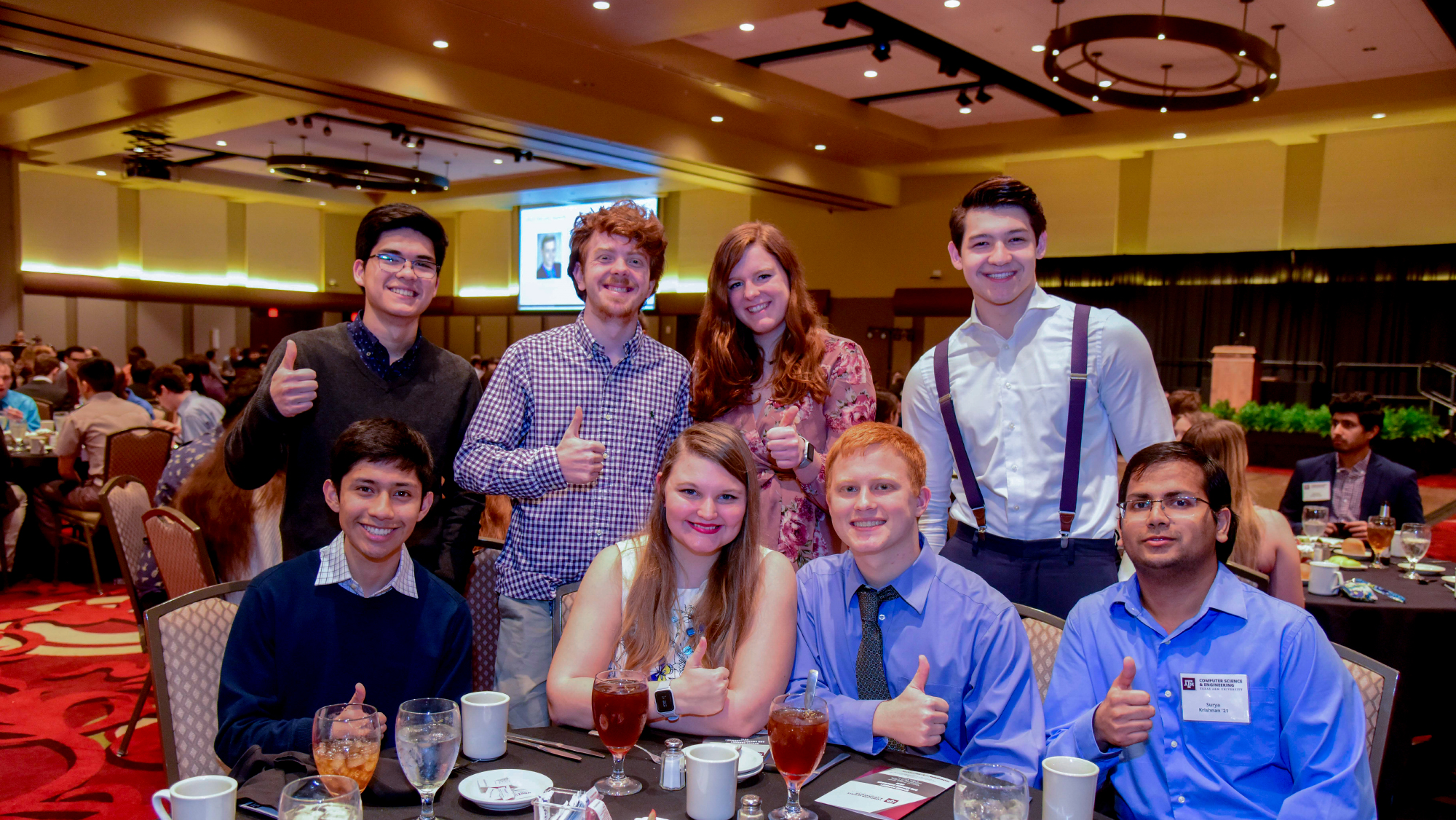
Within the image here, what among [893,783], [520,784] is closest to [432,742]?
[520,784]

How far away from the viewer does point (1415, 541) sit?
3.69m

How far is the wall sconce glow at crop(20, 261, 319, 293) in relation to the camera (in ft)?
55.0

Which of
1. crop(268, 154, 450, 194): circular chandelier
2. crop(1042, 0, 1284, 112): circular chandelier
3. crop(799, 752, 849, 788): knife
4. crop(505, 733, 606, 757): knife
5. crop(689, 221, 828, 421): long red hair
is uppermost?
crop(1042, 0, 1284, 112): circular chandelier

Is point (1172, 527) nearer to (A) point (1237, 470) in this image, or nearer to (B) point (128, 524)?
(A) point (1237, 470)

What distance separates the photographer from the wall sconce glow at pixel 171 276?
16.8m

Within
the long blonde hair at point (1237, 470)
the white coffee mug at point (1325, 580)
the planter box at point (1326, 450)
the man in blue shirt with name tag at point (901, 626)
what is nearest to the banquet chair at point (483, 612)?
the man in blue shirt with name tag at point (901, 626)

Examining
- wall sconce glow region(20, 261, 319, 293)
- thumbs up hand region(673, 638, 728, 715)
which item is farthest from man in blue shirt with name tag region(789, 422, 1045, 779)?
wall sconce glow region(20, 261, 319, 293)

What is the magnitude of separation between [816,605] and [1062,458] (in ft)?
2.55

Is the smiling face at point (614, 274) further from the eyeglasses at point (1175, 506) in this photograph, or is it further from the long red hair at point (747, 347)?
the eyeglasses at point (1175, 506)

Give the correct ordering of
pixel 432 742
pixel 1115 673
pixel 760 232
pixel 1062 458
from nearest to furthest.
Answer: pixel 432 742, pixel 1115 673, pixel 1062 458, pixel 760 232

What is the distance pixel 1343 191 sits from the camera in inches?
511

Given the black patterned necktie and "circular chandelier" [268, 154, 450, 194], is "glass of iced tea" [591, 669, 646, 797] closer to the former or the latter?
the black patterned necktie

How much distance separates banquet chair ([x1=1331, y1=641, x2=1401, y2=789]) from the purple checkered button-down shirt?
156cm

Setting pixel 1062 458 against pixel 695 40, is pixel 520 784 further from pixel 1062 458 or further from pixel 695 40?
pixel 695 40
